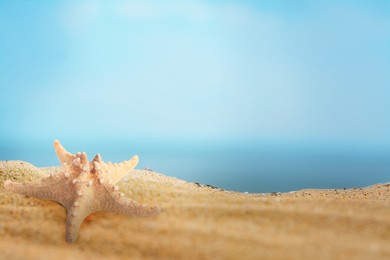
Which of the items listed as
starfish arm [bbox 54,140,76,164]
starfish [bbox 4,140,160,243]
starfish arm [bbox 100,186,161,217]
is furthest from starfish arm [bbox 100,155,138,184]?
starfish arm [bbox 54,140,76,164]

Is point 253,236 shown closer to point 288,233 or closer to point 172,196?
point 288,233

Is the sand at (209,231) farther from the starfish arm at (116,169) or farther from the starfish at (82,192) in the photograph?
the starfish arm at (116,169)

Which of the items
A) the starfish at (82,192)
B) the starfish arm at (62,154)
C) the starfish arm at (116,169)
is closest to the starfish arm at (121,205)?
the starfish at (82,192)

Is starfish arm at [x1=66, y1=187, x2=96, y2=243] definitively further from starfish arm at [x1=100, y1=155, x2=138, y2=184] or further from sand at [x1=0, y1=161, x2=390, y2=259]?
starfish arm at [x1=100, y1=155, x2=138, y2=184]

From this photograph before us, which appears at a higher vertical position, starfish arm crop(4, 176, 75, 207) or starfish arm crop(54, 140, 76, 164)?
starfish arm crop(54, 140, 76, 164)

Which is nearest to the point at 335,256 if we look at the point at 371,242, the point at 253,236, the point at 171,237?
the point at 371,242

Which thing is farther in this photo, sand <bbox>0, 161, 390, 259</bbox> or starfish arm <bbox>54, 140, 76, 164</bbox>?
starfish arm <bbox>54, 140, 76, 164</bbox>

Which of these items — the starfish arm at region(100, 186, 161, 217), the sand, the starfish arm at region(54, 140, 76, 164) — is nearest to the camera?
the sand
